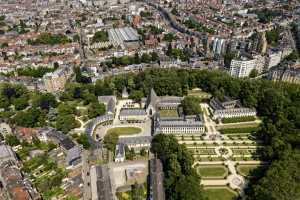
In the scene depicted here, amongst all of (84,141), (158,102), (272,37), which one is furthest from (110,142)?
(272,37)

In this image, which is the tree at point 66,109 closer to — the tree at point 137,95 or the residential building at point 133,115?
the residential building at point 133,115

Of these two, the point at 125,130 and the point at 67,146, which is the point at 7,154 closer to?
the point at 67,146

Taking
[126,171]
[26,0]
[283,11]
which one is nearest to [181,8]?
[283,11]

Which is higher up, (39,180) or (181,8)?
(181,8)

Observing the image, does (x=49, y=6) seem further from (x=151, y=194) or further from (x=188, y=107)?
(x=151, y=194)

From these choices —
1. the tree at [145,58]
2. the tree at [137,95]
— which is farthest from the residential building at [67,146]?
the tree at [145,58]

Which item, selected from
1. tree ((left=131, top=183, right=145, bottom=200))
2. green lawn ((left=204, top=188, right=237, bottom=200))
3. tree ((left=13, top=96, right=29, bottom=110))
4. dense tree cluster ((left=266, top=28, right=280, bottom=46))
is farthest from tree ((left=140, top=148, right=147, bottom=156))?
dense tree cluster ((left=266, top=28, right=280, bottom=46))
